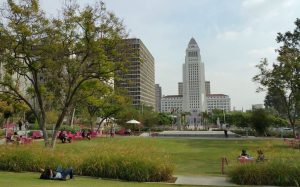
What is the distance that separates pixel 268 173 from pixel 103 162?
662 cm

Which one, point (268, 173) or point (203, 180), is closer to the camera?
point (268, 173)

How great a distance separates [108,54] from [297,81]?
2002 centimetres

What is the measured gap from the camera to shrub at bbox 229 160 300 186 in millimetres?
14781

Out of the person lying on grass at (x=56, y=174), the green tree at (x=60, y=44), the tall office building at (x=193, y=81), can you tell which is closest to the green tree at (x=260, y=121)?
the green tree at (x=60, y=44)

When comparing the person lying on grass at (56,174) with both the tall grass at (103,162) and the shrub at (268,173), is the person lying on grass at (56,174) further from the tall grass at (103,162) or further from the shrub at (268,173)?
the shrub at (268,173)

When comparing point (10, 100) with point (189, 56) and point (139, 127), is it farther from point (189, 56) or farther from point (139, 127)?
point (189, 56)

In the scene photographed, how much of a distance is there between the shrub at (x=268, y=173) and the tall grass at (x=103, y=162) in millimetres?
2831

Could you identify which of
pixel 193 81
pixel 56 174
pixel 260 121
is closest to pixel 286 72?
pixel 260 121

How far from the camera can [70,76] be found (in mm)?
27656

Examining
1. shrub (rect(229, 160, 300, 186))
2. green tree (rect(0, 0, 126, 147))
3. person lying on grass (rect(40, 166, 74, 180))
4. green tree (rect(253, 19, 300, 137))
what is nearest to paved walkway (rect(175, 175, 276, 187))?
shrub (rect(229, 160, 300, 186))

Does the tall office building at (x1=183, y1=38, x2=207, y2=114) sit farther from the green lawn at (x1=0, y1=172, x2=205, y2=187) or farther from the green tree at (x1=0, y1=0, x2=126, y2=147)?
the green lawn at (x1=0, y1=172, x2=205, y2=187)

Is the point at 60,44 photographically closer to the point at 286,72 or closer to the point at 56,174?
the point at 56,174

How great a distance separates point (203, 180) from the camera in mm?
15898

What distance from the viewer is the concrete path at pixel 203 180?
15137mm
